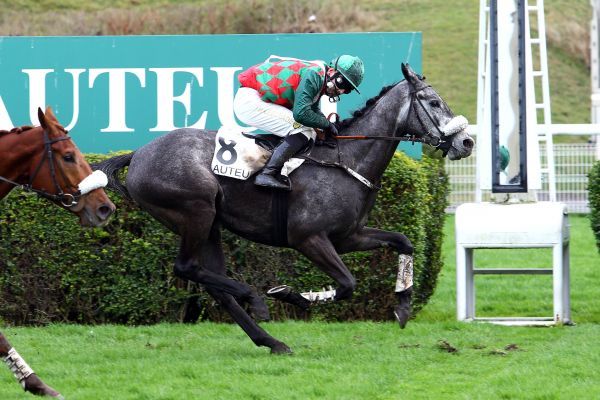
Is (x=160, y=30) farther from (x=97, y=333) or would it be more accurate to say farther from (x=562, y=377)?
(x=562, y=377)

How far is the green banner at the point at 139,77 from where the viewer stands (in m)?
9.09

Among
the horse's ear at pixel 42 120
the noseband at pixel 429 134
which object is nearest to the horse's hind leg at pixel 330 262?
the noseband at pixel 429 134

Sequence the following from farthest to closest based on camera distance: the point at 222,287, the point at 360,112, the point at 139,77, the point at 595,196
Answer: the point at 139,77
the point at 595,196
the point at 360,112
the point at 222,287

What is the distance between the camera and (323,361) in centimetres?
680

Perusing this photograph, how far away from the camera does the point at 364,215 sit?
24.1 feet

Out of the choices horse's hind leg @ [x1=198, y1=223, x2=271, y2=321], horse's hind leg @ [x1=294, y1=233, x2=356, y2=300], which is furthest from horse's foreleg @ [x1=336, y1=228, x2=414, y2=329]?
horse's hind leg @ [x1=198, y1=223, x2=271, y2=321]

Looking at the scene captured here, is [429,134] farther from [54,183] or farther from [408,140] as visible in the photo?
[54,183]

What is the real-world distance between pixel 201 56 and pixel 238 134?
201 cm

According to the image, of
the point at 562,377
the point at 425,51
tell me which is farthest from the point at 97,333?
the point at 425,51

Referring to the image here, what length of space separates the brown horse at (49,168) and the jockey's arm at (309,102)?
1.36 m

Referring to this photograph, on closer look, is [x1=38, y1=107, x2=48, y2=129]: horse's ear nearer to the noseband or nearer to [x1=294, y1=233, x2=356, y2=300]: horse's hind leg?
[x1=294, y1=233, x2=356, y2=300]: horse's hind leg

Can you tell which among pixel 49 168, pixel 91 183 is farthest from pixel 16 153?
pixel 91 183

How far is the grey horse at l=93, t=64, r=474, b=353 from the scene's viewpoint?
712 centimetres

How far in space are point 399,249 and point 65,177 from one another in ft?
7.31
